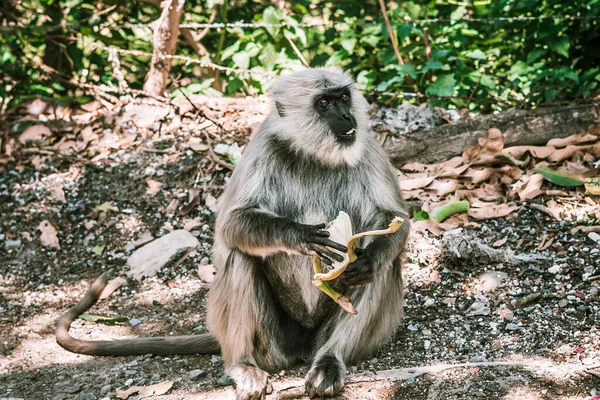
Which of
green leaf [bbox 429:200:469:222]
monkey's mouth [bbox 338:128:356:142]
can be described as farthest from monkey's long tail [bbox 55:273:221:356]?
green leaf [bbox 429:200:469:222]

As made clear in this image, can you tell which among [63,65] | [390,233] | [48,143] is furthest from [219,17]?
[390,233]

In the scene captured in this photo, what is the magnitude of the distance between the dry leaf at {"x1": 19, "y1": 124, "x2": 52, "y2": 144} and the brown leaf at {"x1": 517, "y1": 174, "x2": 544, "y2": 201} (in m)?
4.34

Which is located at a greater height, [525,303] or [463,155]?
[463,155]

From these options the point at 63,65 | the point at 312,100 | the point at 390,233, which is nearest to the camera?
the point at 390,233

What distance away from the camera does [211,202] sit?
6.02 metres

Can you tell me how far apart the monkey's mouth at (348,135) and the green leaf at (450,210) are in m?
1.58

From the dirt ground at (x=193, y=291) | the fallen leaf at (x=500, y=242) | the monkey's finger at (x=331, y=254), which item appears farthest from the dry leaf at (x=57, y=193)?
the fallen leaf at (x=500, y=242)

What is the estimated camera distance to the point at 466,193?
5508 mm

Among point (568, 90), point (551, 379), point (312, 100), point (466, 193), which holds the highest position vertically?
point (312, 100)

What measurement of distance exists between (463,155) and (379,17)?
1.97 meters

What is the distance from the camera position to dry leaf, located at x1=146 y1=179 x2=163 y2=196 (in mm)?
6242

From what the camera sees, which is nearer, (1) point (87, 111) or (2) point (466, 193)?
(2) point (466, 193)

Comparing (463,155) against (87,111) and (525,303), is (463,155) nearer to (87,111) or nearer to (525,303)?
(525,303)

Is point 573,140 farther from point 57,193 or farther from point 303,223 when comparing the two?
point 57,193
